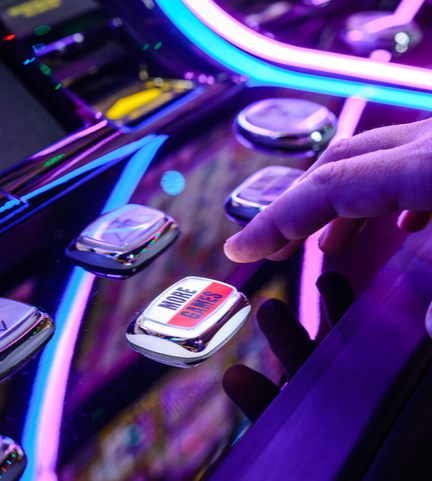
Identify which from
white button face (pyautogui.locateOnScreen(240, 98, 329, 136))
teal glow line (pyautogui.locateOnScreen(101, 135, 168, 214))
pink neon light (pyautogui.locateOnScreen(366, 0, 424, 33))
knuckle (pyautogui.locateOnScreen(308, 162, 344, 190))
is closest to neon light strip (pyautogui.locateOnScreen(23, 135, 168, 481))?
teal glow line (pyautogui.locateOnScreen(101, 135, 168, 214))

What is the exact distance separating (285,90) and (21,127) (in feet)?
1.37

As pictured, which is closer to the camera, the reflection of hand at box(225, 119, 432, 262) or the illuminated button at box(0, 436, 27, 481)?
the illuminated button at box(0, 436, 27, 481)

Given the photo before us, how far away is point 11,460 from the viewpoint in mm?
306

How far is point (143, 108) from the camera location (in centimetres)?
72

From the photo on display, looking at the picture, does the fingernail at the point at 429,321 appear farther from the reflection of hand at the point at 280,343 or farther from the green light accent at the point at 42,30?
the green light accent at the point at 42,30

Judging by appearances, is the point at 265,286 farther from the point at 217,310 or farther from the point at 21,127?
the point at 21,127

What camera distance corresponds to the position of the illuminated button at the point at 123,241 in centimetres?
47

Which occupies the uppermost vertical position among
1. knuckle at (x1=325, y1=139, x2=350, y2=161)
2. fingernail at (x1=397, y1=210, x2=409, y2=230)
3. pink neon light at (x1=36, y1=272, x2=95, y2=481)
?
pink neon light at (x1=36, y1=272, x2=95, y2=481)

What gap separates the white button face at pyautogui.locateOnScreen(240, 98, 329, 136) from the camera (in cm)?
67

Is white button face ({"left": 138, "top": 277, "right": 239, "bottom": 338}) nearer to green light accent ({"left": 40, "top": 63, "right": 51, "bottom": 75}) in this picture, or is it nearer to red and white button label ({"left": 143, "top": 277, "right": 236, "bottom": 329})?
red and white button label ({"left": 143, "top": 277, "right": 236, "bottom": 329})

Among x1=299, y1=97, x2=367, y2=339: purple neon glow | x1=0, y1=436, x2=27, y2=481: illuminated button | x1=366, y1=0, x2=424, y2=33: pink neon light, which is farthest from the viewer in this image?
x1=366, y1=0, x2=424, y2=33: pink neon light

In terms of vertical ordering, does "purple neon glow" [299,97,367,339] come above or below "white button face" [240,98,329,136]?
below

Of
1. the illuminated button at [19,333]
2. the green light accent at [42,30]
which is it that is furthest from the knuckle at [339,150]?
the green light accent at [42,30]

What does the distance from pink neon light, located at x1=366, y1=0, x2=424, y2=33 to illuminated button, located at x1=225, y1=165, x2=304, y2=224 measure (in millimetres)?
509
